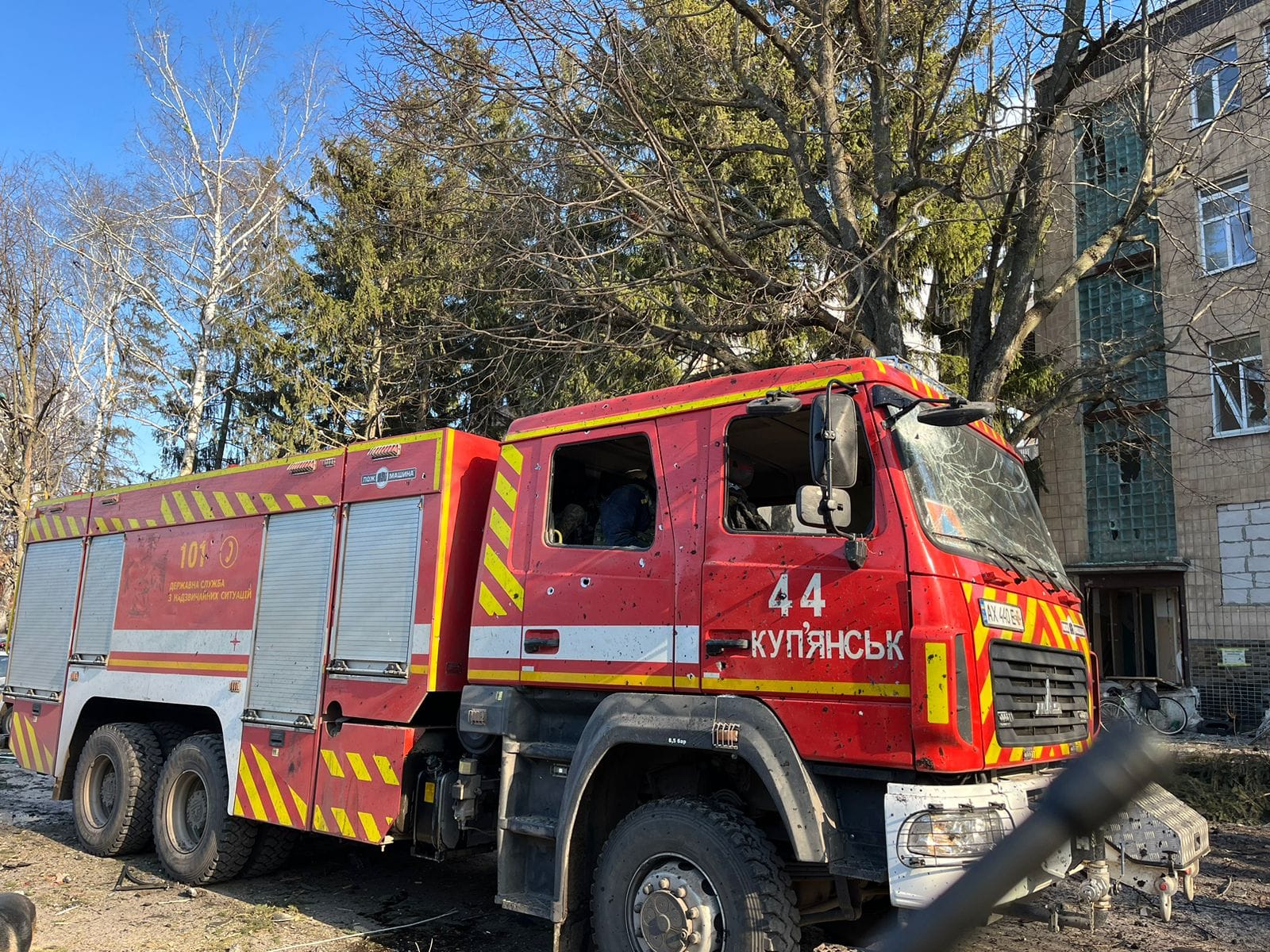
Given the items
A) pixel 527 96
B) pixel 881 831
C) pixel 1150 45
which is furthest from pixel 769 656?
pixel 1150 45

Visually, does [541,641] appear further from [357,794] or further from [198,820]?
[198,820]

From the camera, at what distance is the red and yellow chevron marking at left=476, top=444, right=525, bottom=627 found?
5098 mm

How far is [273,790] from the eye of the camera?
6035mm

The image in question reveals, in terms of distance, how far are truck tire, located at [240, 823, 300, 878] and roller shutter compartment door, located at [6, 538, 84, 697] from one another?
2.81m

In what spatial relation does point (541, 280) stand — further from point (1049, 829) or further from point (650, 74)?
point (1049, 829)

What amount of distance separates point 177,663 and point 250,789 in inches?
54.1

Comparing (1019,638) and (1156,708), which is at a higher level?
(1019,638)

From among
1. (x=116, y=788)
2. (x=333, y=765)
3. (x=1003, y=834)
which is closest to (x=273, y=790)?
(x=333, y=765)

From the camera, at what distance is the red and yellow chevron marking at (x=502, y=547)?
5098 mm

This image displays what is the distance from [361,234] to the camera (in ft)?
57.6

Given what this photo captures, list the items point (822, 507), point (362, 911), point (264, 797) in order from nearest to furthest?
point (822, 507) < point (362, 911) < point (264, 797)

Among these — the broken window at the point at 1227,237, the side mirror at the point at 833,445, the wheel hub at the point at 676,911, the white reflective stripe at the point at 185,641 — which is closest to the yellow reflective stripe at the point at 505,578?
the wheel hub at the point at 676,911

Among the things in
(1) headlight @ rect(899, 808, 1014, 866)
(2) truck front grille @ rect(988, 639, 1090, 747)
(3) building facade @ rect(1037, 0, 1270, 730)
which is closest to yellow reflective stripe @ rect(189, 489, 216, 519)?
(1) headlight @ rect(899, 808, 1014, 866)

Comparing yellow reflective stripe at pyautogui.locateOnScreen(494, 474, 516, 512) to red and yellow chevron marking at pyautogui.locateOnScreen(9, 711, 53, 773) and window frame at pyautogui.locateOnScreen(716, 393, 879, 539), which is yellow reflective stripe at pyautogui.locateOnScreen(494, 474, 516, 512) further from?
red and yellow chevron marking at pyautogui.locateOnScreen(9, 711, 53, 773)
